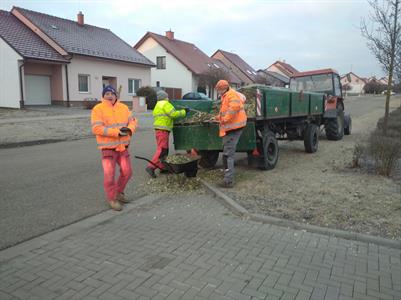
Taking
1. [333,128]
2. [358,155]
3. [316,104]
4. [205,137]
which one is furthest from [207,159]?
[333,128]

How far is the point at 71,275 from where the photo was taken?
367cm

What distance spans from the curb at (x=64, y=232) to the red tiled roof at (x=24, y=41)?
20056mm

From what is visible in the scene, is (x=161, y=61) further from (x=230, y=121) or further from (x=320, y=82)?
(x=230, y=121)

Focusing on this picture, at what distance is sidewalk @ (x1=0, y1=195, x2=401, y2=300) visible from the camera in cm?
341

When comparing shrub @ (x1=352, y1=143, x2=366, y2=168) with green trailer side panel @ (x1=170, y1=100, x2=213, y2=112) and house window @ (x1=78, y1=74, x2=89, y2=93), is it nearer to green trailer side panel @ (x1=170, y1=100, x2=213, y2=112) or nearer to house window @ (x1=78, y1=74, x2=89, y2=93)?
green trailer side panel @ (x1=170, y1=100, x2=213, y2=112)

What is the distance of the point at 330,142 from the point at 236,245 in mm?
9821

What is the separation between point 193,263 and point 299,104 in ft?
22.1

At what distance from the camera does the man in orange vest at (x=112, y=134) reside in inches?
218

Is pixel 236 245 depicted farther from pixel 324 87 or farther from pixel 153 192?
pixel 324 87

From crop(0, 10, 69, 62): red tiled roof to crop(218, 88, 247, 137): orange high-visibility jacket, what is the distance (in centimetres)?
1945

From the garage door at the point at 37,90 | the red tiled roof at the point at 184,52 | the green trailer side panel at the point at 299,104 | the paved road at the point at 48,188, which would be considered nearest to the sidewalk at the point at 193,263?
the paved road at the point at 48,188

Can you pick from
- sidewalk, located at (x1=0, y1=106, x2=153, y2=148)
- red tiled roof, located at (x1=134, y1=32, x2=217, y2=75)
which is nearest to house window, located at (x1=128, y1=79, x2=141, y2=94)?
red tiled roof, located at (x1=134, y1=32, x2=217, y2=75)

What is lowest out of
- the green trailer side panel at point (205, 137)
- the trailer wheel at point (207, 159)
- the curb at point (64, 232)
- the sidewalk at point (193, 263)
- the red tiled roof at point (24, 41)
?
the sidewalk at point (193, 263)

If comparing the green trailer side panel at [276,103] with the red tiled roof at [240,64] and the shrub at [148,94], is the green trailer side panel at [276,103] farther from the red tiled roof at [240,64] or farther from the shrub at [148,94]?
the red tiled roof at [240,64]
